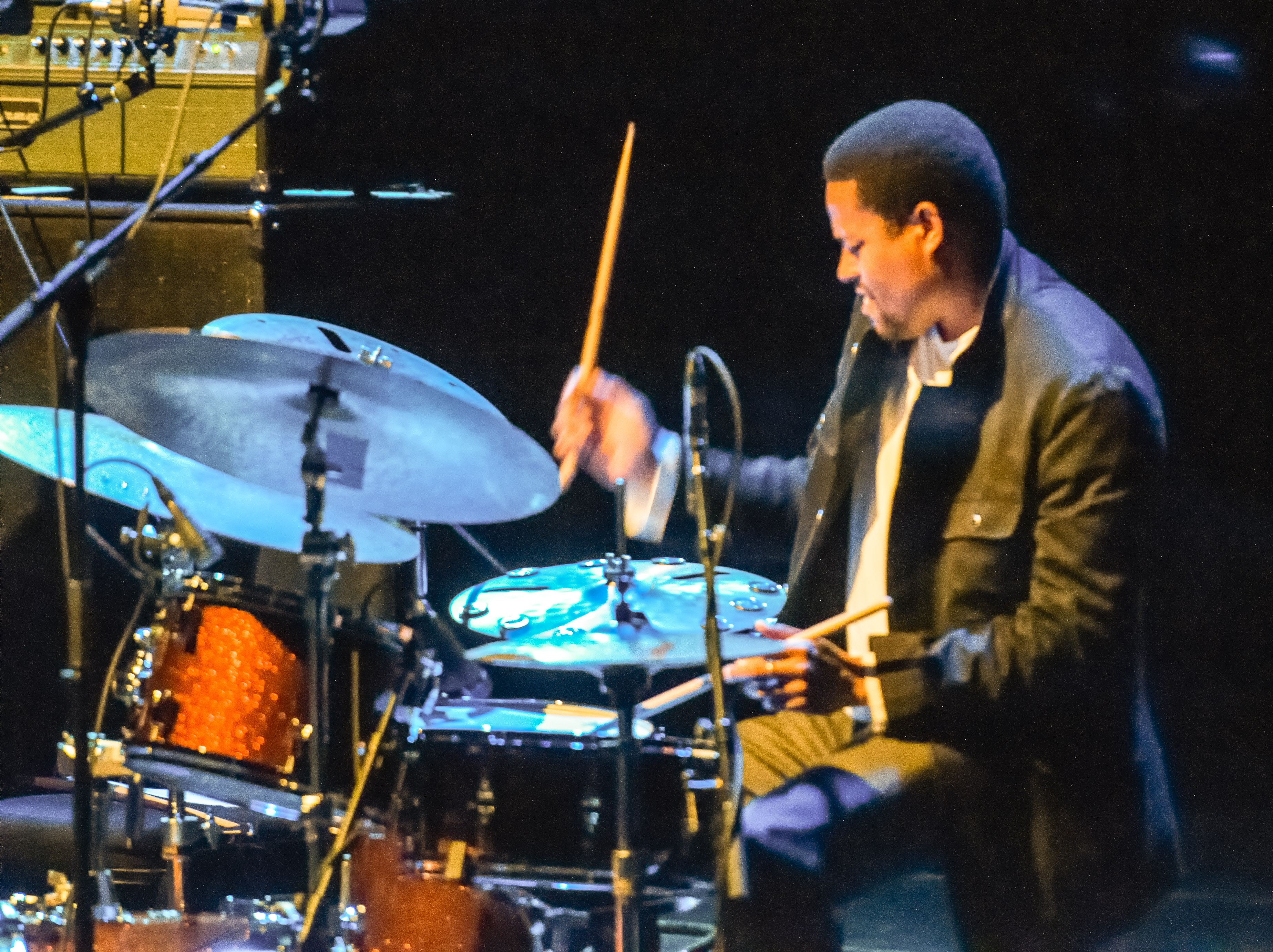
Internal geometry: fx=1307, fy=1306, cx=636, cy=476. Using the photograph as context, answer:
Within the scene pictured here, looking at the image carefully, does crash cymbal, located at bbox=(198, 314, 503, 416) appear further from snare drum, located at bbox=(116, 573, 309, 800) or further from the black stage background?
Result: the black stage background

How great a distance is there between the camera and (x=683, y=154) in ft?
10.1

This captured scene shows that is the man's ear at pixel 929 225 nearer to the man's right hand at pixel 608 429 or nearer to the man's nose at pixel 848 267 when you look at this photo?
the man's nose at pixel 848 267

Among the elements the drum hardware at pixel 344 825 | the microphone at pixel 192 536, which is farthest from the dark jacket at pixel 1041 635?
the microphone at pixel 192 536

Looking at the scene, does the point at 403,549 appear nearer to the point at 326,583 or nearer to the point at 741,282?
the point at 326,583

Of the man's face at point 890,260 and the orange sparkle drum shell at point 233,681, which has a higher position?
the man's face at point 890,260

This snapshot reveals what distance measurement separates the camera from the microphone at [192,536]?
6.91 feet

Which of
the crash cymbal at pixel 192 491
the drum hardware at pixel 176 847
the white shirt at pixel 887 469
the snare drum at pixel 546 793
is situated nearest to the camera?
the snare drum at pixel 546 793

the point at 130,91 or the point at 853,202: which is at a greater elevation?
the point at 130,91

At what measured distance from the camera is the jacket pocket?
2.06m

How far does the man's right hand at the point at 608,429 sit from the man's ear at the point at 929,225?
548mm

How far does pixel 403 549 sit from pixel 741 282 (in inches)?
44.9

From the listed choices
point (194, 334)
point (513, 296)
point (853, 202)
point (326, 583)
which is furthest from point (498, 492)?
point (513, 296)

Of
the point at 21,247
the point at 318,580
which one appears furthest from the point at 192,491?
the point at 21,247

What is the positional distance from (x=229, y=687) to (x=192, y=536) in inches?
→ 10.0
